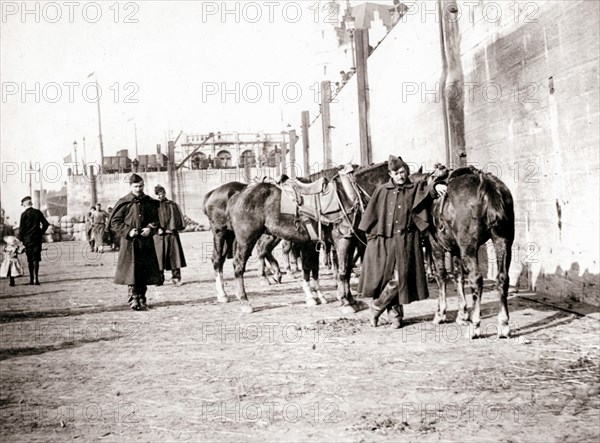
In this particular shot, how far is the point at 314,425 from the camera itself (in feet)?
13.3

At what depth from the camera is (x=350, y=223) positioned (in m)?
8.30

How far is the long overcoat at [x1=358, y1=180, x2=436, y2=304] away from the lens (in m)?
6.76

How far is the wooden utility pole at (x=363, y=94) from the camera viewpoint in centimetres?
1759

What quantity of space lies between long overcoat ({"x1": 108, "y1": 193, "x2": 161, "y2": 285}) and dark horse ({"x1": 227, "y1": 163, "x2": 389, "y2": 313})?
55.7 inches

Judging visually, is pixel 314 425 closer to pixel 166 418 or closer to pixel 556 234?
pixel 166 418

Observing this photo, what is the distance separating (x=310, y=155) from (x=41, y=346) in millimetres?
23097

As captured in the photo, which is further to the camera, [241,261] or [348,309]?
[241,261]

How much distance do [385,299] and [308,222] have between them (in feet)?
7.83

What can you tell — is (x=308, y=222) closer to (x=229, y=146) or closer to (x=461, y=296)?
(x=461, y=296)

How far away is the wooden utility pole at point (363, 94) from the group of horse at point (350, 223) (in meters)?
7.69

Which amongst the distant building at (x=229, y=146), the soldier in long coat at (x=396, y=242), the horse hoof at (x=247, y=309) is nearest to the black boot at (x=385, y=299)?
the soldier in long coat at (x=396, y=242)

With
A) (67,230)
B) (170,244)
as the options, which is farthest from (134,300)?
(67,230)

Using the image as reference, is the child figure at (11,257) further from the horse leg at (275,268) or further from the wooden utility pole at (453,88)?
the wooden utility pole at (453,88)

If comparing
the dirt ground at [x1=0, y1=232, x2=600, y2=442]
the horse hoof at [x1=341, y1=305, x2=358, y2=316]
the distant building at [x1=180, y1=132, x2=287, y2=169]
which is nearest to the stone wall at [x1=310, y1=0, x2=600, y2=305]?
the dirt ground at [x1=0, y1=232, x2=600, y2=442]
